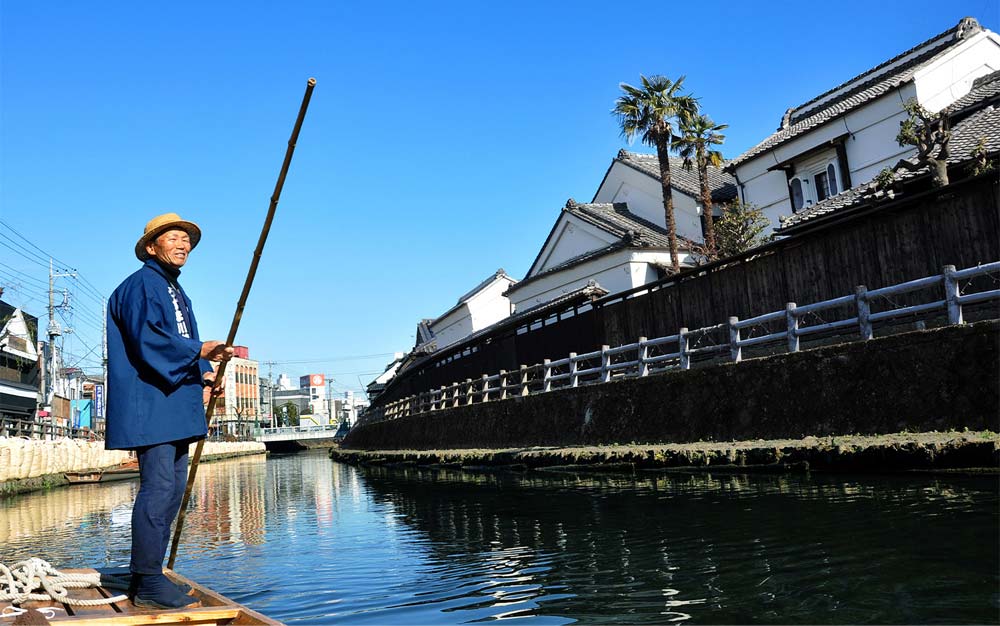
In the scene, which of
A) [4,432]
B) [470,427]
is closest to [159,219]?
[470,427]

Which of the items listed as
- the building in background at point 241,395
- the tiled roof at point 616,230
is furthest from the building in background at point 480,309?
the building in background at point 241,395

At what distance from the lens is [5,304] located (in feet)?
139

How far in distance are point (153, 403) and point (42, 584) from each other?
3.40ft

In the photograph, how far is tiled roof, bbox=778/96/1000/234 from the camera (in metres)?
16.3

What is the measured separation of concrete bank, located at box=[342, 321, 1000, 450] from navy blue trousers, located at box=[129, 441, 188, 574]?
28.6 feet

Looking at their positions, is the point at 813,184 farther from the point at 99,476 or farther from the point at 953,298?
the point at 99,476

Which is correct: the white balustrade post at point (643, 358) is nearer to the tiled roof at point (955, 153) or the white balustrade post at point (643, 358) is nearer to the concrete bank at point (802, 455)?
the concrete bank at point (802, 455)

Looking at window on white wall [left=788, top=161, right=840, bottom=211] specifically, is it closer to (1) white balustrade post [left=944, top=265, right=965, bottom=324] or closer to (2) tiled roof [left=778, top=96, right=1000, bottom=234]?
(2) tiled roof [left=778, top=96, right=1000, bottom=234]

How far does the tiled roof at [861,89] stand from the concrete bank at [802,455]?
15905mm

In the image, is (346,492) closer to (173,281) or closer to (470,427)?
(470,427)

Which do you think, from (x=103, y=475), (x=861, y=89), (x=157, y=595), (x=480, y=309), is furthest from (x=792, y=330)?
(x=480, y=309)

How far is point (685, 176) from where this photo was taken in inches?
1383

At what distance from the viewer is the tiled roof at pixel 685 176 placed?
3200 cm

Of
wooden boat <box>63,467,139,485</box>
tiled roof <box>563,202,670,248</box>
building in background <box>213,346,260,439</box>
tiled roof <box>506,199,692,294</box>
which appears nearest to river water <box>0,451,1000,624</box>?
wooden boat <box>63,467,139,485</box>
